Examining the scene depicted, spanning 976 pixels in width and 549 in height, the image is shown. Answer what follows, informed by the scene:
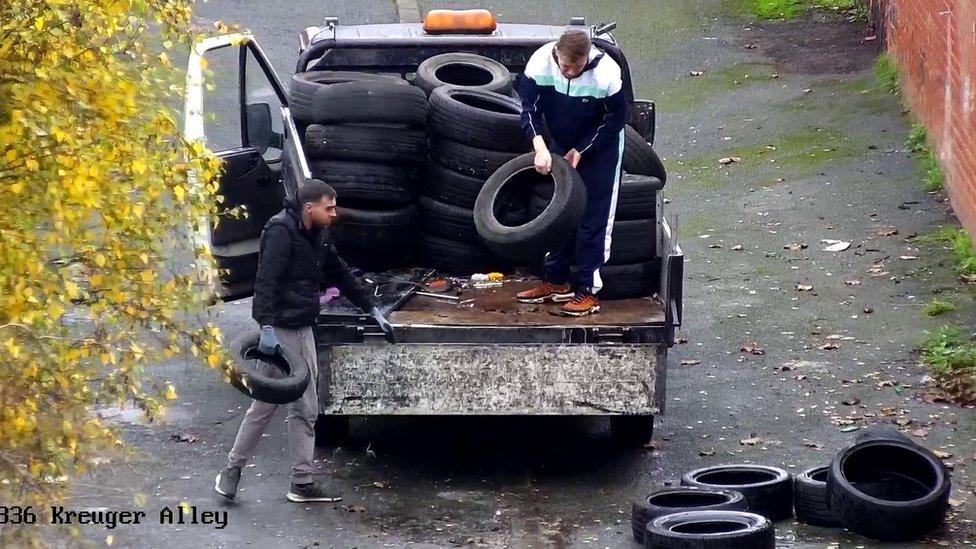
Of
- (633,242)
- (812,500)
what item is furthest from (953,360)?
(812,500)

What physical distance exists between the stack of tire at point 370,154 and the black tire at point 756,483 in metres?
2.40

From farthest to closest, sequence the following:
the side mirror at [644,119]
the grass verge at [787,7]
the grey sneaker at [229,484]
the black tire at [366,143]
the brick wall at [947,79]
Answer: the grass verge at [787,7] → the brick wall at [947,79] → the side mirror at [644,119] → the black tire at [366,143] → the grey sneaker at [229,484]

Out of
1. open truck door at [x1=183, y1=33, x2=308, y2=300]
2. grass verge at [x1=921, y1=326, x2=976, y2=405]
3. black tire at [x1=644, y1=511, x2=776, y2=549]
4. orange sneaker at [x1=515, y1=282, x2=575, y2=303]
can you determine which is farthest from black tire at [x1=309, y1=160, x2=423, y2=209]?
grass verge at [x1=921, y1=326, x2=976, y2=405]

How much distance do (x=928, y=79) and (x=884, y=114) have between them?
4.81 feet

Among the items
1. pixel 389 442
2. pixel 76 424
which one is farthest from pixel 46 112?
pixel 389 442

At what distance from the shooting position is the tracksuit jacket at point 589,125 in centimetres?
808

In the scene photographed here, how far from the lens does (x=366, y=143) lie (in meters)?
8.39

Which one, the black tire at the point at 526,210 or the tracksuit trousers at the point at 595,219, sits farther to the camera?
the tracksuit trousers at the point at 595,219

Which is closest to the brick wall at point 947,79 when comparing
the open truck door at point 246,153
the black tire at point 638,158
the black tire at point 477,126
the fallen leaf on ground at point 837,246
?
the fallen leaf on ground at point 837,246

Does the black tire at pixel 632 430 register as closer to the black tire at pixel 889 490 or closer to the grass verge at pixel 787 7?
the black tire at pixel 889 490

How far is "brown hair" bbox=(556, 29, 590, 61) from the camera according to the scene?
792 cm

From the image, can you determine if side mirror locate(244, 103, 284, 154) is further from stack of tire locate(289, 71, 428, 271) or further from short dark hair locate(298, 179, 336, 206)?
short dark hair locate(298, 179, 336, 206)

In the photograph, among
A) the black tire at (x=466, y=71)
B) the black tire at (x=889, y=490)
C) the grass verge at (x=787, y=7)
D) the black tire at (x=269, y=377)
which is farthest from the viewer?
the grass verge at (x=787, y=7)

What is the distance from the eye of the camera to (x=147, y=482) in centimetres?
800
